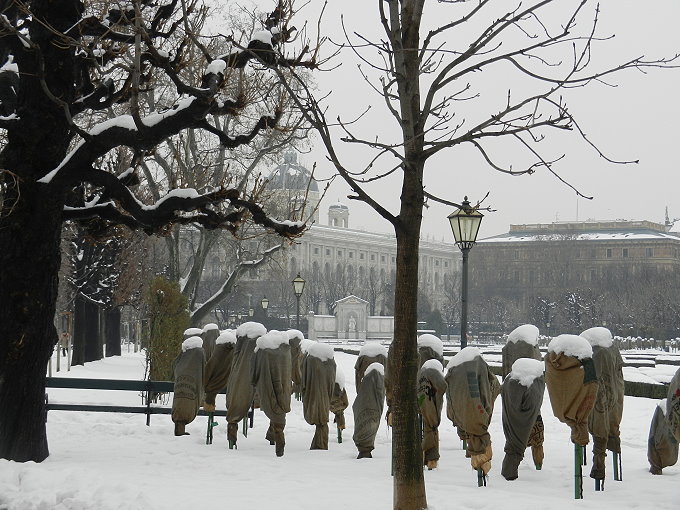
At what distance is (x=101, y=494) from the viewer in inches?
308

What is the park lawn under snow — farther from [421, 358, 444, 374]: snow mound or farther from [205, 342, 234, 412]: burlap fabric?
[421, 358, 444, 374]: snow mound

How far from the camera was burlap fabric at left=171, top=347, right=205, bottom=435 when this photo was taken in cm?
1301

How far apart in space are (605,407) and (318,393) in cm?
395

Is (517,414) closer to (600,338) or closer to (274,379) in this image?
(600,338)

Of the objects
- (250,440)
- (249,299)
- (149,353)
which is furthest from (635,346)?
(250,440)

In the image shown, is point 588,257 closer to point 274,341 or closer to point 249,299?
point 249,299

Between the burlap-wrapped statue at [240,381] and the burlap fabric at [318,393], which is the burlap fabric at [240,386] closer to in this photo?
the burlap-wrapped statue at [240,381]

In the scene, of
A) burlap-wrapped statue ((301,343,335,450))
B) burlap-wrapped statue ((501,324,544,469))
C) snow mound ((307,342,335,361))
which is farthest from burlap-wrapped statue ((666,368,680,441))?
snow mound ((307,342,335,361))

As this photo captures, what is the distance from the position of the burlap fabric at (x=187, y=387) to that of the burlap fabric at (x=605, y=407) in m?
5.60

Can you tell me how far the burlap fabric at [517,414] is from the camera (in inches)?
384

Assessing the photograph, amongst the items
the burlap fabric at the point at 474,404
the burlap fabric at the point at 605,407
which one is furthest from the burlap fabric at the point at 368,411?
the burlap fabric at the point at 605,407

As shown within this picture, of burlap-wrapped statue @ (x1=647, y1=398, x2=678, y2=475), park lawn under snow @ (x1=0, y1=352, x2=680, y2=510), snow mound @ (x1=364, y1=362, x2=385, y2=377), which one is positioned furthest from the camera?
snow mound @ (x1=364, y1=362, x2=385, y2=377)

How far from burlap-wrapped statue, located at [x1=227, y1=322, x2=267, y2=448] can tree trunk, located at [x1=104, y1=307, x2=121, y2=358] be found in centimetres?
2512

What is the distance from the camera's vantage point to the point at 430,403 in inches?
429
